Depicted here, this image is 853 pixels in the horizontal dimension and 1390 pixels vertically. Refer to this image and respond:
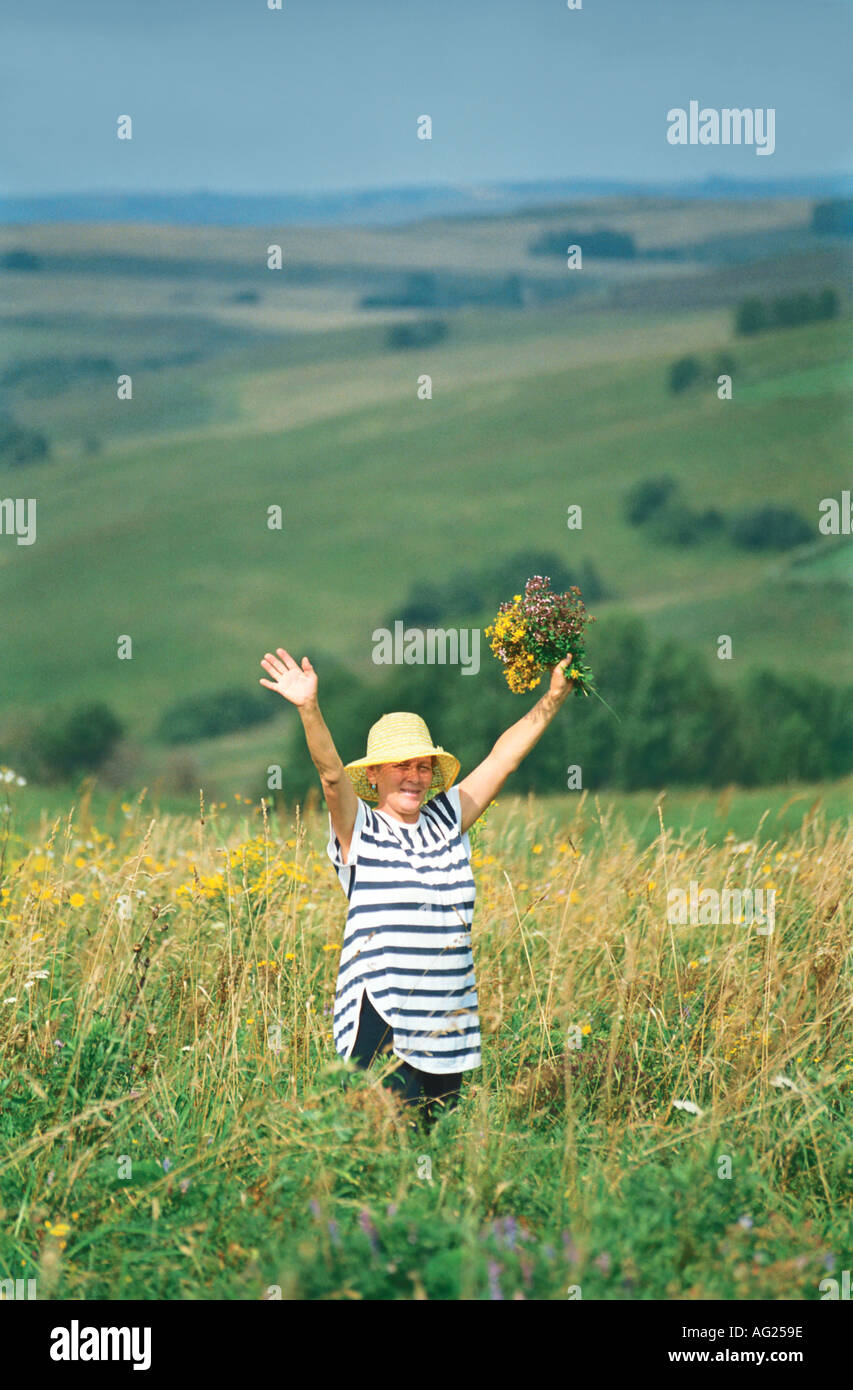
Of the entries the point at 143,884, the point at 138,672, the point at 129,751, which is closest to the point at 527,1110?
the point at 143,884

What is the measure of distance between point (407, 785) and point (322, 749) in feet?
Result: 1.27

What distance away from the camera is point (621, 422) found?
69688 mm

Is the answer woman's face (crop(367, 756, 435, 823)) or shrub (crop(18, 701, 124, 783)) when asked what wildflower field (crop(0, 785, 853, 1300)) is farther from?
shrub (crop(18, 701, 124, 783))

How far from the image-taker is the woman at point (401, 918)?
3906mm

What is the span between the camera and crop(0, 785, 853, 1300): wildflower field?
3.32 meters

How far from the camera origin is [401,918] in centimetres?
395

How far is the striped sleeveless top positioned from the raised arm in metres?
0.05

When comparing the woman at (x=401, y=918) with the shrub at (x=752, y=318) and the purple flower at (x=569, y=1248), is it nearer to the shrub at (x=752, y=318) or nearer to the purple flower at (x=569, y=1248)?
A: the purple flower at (x=569, y=1248)

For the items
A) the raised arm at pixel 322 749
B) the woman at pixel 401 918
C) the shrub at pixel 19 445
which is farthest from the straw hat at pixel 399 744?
the shrub at pixel 19 445

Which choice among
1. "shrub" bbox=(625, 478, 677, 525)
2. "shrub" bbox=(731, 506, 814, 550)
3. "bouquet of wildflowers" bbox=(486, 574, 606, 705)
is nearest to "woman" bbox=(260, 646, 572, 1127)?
"bouquet of wildflowers" bbox=(486, 574, 606, 705)

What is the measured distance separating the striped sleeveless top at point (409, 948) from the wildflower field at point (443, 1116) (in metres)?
0.22

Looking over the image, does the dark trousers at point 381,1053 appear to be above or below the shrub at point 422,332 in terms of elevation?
below

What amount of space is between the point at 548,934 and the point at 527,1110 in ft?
4.38
